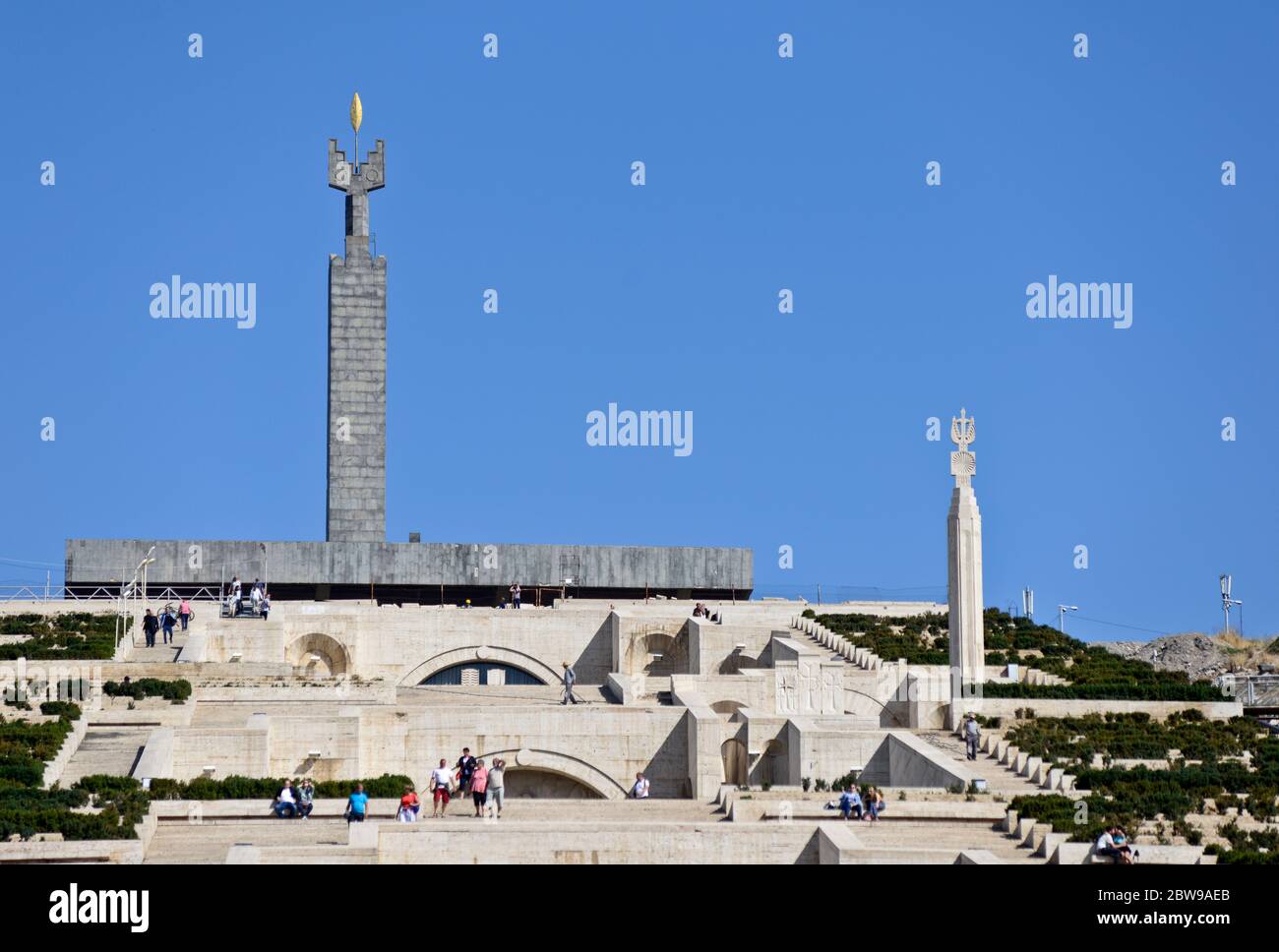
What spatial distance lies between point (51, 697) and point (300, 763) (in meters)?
6.45

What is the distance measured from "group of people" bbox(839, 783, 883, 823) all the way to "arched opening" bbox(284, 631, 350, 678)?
25.4 metres

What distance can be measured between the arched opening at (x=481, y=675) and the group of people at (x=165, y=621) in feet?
23.5

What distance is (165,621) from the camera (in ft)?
184

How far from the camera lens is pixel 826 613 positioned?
64.7 metres

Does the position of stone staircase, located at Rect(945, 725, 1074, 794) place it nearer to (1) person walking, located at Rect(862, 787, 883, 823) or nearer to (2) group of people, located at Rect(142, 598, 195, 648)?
(1) person walking, located at Rect(862, 787, 883, 823)

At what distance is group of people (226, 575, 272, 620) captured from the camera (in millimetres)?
60000

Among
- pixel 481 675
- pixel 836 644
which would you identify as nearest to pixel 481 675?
pixel 481 675

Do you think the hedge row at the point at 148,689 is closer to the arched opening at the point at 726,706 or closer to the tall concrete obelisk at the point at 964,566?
the arched opening at the point at 726,706

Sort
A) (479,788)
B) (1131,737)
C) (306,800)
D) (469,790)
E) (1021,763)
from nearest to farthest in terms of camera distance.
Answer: (306,800)
(479,788)
(469,790)
(1021,763)
(1131,737)

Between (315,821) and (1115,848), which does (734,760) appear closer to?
(315,821)

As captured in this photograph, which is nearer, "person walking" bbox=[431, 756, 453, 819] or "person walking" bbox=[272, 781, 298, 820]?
"person walking" bbox=[272, 781, 298, 820]

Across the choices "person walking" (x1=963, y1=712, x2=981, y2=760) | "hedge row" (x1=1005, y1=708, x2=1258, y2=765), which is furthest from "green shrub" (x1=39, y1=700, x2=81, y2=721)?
"hedge row" (x1=1005, y1=708, x2=1258, y2=765)

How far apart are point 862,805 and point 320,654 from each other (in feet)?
87.4
